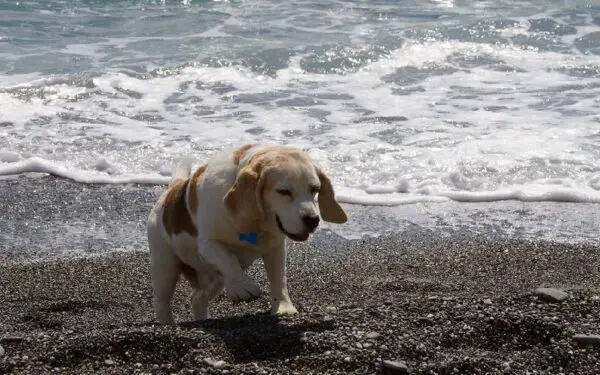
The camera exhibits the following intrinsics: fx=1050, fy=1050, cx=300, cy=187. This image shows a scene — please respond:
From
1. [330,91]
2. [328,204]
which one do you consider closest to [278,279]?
[328,204]

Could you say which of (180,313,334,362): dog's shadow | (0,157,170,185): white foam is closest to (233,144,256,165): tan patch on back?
(180,313,334,362): dog's shadow

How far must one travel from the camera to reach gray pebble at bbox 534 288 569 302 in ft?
17.0

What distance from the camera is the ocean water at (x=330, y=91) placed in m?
9.16

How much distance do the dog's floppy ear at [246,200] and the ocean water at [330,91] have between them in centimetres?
381

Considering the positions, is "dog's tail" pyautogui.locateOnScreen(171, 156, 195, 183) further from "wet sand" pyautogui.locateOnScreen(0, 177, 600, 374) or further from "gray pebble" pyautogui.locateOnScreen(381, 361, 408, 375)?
"gray pebble" pyautogui.locateOnScreen(381, 361, 408, 375)

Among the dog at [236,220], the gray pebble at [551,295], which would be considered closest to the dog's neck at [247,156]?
the dog at [236,220]

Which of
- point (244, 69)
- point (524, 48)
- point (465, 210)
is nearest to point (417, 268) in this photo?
point (465, 210)

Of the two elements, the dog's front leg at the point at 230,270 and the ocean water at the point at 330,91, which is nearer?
the dog's front leg at the point at 230,270

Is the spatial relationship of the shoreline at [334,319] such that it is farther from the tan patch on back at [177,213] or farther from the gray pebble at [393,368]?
the tan patch on back at [177,213]

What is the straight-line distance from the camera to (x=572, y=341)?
4.51 m

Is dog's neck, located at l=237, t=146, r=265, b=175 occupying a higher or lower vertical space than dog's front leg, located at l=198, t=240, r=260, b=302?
higher

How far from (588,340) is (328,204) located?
4.45ft

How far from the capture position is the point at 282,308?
519 centimetres

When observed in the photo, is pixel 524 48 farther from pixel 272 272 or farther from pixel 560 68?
pixel 272 272
